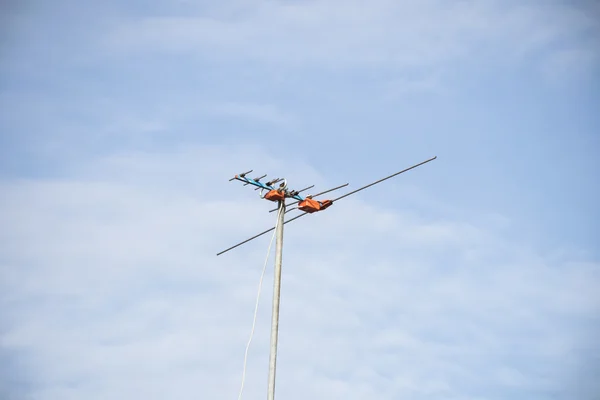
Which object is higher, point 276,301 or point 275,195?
point 275,195

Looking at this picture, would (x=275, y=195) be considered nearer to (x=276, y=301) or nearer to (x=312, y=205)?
(x=312, y=205)

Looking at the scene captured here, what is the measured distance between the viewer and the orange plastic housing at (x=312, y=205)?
20453 millimetres

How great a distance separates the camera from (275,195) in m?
19.9

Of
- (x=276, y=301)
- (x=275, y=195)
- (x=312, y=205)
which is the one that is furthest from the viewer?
(x=312, y=205)

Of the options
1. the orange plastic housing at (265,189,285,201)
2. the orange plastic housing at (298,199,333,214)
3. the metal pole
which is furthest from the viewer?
the orange plastic housing at (298,199,333,214)

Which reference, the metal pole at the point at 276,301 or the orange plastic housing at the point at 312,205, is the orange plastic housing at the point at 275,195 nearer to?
the metal pole at the point at 276,301

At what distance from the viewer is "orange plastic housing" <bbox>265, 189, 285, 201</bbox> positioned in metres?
19.8

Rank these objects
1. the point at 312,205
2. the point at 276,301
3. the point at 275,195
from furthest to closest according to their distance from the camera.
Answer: the point at 312,205, the point at 275,195, the point at 276,301

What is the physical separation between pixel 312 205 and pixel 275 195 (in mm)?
1107

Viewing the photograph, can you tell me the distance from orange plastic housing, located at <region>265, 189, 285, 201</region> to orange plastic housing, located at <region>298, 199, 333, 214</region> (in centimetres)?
73

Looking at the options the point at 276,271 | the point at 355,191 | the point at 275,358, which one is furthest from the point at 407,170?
the point at 275,358

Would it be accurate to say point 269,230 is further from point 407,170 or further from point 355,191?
point 407,170

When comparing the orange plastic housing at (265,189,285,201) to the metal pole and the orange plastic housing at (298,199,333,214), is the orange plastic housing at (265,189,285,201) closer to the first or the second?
the metal pole

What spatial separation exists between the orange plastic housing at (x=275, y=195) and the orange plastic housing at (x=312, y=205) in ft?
2.39
